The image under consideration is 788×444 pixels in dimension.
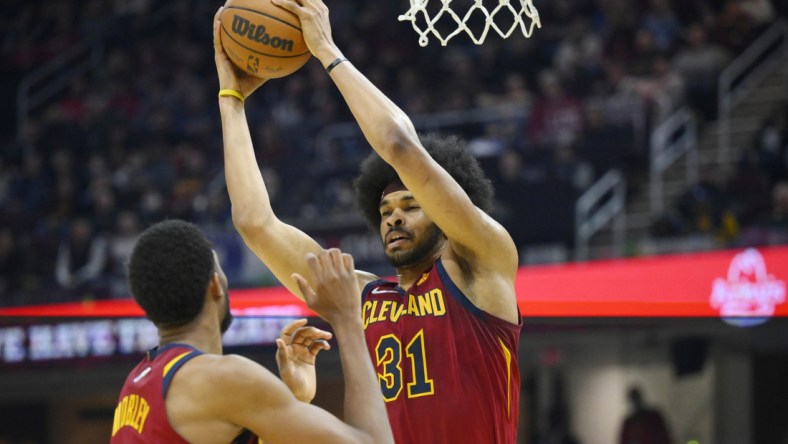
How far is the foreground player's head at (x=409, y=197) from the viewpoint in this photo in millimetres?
3965

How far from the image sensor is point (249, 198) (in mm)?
4152

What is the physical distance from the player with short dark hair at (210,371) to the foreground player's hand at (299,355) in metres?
0.32

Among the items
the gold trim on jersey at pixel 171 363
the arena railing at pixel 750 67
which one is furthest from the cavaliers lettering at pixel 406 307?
the arena railing at pixel 750 67

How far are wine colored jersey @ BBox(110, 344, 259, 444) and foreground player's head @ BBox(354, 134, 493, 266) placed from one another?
1.09m

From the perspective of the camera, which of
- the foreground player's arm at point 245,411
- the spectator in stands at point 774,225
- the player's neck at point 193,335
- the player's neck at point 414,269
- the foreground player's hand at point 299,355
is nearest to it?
the foreground player's arm at point 245,411

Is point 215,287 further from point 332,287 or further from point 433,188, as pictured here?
point 433,188

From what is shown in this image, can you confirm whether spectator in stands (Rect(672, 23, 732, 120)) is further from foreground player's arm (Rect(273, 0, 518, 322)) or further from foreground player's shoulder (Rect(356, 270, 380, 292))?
foreground player's arm (Rect(273, 0, 518, 322))

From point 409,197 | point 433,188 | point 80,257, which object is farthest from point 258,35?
point 80,257

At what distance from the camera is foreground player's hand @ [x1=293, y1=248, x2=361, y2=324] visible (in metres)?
3.02

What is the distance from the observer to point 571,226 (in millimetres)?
11516

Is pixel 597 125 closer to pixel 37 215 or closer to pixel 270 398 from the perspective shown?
pixel 37 215

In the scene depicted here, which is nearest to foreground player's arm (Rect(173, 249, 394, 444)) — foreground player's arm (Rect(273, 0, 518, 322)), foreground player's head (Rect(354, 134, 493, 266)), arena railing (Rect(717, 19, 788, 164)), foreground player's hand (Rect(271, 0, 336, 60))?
foreground player's arm (Rect(273, 0, 518, 322))

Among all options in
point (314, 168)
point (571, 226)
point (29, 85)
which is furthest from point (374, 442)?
point (29, 85)

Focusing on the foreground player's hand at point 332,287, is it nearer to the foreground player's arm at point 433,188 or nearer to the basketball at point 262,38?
the foreground player's arm at point 433,188
